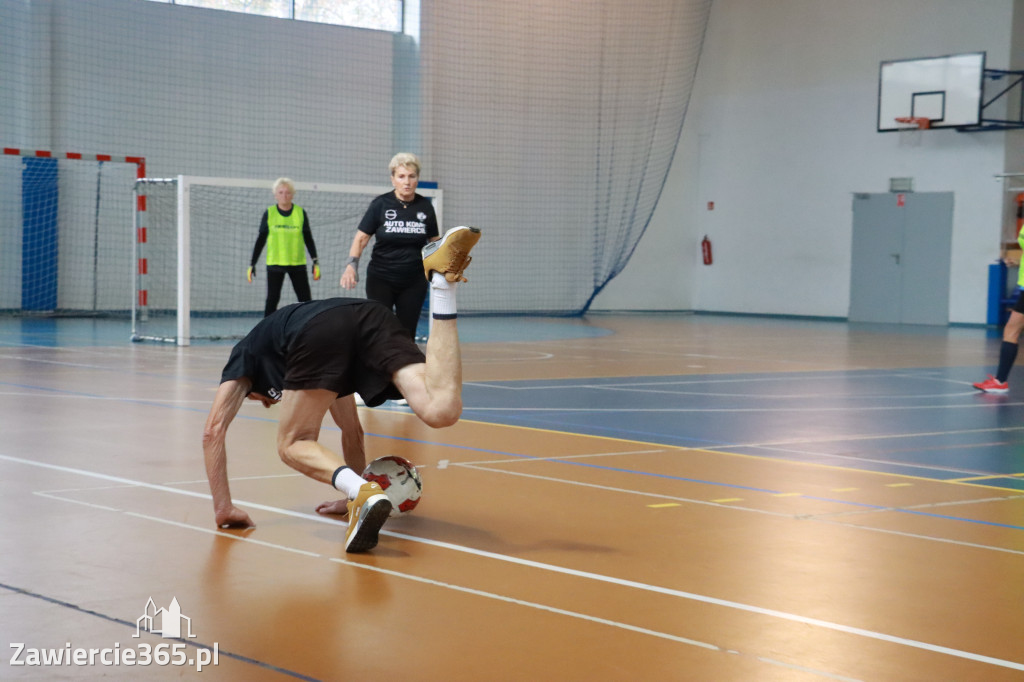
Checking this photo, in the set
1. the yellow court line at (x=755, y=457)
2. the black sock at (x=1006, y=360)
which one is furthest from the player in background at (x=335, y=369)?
the black sock at (x=1006, y=360)

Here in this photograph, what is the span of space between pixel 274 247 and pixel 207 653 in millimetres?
12036

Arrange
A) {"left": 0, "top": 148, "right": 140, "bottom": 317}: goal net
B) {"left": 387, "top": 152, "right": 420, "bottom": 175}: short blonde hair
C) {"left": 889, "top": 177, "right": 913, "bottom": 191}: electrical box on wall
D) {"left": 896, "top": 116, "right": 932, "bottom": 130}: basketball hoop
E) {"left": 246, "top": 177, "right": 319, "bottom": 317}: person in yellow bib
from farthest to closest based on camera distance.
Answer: {"left": 889, "top": 177, "right": 913, "bottom": 191}: electrical box on wall
{"left": 896, "top": 116, "right": 932, "bottom": 130}: basketball hoop
{"left": 0, "top": 148, "right": 140, "bottom": 317}: goal net
{"left": 246, "top": 177, "right": 319, "bottom": 317}: person in yellow bib
{"left": 387, "top": 152, "right": 420, "bottom": 175}: short blonde hair

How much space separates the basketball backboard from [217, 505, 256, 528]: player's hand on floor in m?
22.0

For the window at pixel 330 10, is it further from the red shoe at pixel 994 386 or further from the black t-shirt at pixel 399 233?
the red shoe at pixel 994 386

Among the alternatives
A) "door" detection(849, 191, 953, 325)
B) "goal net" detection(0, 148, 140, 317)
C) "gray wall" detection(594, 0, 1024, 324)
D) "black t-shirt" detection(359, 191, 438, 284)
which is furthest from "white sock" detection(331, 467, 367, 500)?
"door" detection(849, 191, 953, 325)

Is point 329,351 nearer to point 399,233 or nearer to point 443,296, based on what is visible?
point 443,296

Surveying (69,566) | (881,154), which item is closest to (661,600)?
(69,566)

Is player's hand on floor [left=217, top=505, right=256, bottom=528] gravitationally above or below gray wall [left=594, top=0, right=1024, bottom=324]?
below

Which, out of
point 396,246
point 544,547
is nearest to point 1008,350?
point 396,246

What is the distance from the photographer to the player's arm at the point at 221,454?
16.6 feet

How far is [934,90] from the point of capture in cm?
2494

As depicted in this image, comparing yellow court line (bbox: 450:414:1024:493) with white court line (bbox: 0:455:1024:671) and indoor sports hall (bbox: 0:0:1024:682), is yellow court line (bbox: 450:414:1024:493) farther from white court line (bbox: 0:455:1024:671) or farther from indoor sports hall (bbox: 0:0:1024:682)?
white court line (bbox: 0:455:1024:671)

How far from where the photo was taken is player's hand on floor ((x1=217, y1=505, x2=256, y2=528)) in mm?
5039

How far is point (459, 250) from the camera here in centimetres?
502
